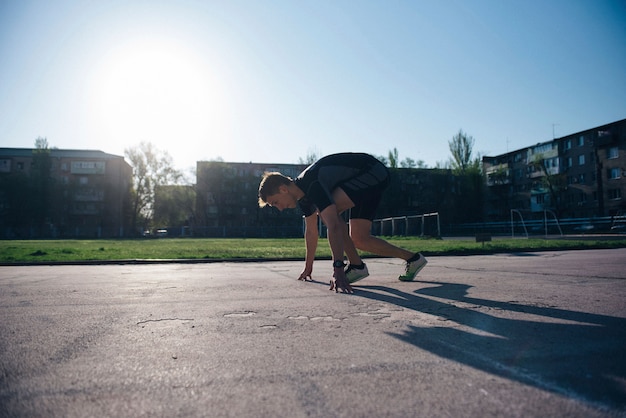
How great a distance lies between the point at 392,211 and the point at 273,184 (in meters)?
68.2

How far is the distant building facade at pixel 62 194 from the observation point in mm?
58688

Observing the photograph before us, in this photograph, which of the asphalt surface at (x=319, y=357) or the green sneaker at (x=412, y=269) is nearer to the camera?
the asphalt surface at (x=319, y=357)

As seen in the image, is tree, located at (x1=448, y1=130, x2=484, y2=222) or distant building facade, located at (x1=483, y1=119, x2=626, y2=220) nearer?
distant building facade, located at (x1=483, y1=119, x2=626, y2=220)

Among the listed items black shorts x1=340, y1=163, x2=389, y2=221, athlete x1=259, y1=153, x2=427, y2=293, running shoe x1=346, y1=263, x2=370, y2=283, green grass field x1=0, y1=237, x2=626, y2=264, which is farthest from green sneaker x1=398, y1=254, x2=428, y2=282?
green grass field x1=0, y1=237, x2=626, y2=264

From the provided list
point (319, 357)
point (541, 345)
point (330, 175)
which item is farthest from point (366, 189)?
point (319, 357)

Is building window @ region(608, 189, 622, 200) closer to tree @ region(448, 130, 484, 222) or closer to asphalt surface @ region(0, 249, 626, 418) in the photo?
tree @ region(448, 130, 484, 222)

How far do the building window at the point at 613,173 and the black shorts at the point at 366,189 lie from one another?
58.0 meters

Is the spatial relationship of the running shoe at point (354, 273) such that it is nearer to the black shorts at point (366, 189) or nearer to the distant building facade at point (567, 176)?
the black shorts at point (366, 189)

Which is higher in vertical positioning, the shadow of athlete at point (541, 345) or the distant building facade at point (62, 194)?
the distant building facade at point (62, 194)

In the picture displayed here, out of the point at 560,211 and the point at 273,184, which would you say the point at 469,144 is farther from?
the point at 273,184

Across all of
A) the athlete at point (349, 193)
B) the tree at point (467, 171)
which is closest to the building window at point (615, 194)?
the tree at point (467, 171)

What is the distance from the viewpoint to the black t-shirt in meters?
3.97

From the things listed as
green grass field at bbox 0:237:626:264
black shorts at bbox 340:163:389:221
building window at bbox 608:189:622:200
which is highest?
building window at bbox 608:189:622:200

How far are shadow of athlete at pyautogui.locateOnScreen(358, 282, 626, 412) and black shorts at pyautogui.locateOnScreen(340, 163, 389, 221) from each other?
1667 millimetres
